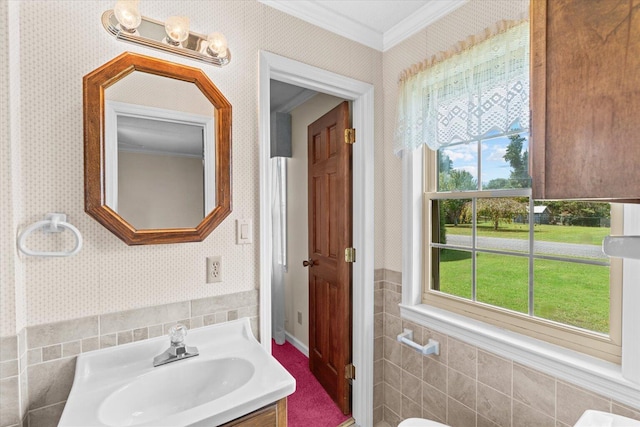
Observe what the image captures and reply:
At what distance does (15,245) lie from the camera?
103 centimetres

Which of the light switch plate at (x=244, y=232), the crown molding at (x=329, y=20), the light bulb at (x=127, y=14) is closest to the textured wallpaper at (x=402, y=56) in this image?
the crown molding at (x=329, y=20)

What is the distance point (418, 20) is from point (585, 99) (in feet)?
5.41

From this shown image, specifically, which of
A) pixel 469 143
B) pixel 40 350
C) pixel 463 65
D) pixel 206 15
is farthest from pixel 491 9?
pixel 40 350

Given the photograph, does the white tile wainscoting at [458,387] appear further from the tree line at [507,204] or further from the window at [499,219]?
the tree line at [507,204]

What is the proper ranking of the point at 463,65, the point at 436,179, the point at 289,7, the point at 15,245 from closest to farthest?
the point at 15,245 → the point at 463,65 → the point at 289,7 → the point at 436,179

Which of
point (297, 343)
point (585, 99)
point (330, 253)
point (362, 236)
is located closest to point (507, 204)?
point (362, 236)

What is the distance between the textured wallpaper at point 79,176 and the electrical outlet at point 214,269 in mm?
29

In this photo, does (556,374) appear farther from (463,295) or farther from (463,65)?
(463,65)

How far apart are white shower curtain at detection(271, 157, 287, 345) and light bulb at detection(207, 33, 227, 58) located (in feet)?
5.96

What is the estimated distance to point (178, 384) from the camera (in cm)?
123

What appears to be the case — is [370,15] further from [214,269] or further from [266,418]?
[266,418]

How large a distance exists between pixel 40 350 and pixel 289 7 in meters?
1.81

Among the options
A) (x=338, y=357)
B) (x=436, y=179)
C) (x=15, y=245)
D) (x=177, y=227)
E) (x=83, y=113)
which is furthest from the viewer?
(x=338, y=357)

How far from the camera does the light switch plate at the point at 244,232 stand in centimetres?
149
